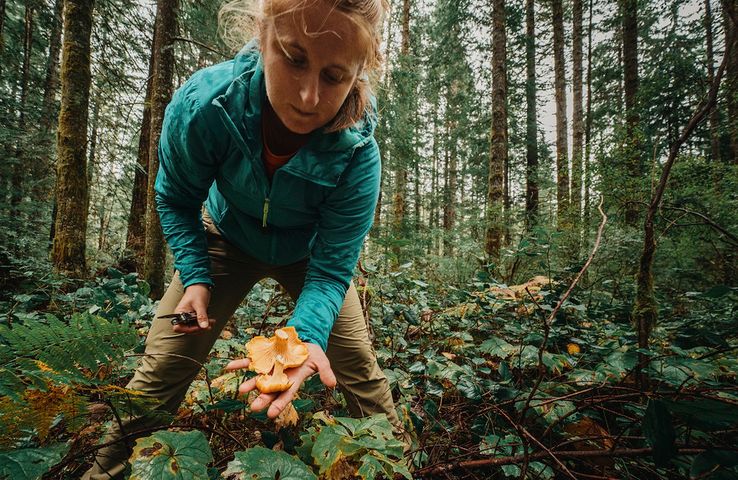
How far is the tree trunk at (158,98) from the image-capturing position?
13.5ft

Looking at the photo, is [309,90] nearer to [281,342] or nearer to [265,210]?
[265,210]

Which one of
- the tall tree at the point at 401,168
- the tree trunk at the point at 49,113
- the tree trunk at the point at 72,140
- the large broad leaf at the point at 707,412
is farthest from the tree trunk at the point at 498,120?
the tree trunk at the point at 49,113

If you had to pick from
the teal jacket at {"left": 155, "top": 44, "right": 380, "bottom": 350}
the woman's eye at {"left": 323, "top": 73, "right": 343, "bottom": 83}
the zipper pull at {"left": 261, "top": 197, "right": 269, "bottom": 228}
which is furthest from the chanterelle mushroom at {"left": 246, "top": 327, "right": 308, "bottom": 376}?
the woman's eye at {"left": 323, "top": 73, "right": 343, "bottom": 83}

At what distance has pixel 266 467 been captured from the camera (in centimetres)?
100

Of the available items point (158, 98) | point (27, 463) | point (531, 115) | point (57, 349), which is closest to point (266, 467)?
point (27, 463)

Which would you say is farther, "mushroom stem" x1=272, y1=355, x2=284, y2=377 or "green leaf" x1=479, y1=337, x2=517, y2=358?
"green leaf" x1=479, y1=337, x2=517, y2=358

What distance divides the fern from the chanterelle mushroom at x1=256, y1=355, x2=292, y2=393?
0.51 metres

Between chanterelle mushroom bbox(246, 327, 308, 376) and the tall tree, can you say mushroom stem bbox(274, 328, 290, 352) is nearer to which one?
chanterelle mushroom bbox(246, 327, 308, 376)

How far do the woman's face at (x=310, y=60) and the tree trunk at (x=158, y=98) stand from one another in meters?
3.56

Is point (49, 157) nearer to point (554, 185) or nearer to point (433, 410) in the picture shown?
point (433, 410)

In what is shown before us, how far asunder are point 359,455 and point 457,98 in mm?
14986

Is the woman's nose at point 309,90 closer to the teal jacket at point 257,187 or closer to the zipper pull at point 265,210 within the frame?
the teal jacket at point 257,187

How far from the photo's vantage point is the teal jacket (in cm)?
155

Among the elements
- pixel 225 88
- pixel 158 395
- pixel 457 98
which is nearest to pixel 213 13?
pixel 225 88
